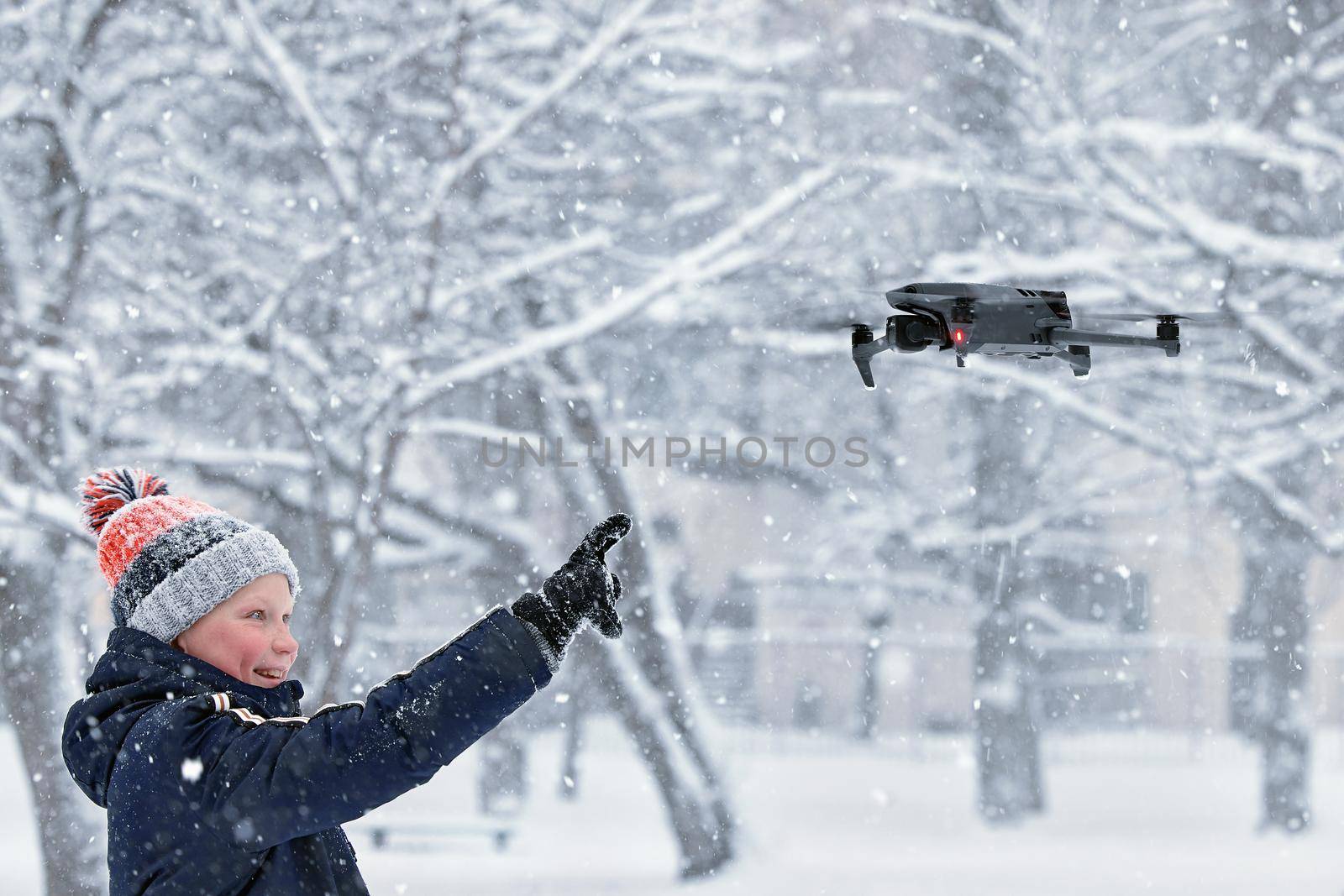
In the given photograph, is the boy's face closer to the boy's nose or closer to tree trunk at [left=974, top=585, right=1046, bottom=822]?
the boy's nose

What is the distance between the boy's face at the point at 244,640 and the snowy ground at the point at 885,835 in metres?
6.61

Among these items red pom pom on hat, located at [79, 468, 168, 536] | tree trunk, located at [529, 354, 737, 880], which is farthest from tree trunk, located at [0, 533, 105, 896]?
red pom pom on hat, located at [79, 468, 168, 536]

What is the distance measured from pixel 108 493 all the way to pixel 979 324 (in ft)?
6.35

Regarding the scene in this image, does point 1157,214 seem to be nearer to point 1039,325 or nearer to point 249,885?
point 1039,325

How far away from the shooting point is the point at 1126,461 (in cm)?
1414

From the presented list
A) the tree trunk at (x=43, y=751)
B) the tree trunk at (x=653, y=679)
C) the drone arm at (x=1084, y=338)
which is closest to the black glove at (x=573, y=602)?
the drone arm at (x=1084, y=338)

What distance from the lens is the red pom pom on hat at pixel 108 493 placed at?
83.3 inches

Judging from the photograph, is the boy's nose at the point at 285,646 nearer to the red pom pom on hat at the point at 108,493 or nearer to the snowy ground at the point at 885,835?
the red pom pom on hat at the point at 108,493

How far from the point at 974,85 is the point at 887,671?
12557 mm

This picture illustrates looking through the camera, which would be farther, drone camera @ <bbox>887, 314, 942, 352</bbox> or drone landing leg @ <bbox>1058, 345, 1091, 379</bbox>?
drone landing leg @ <bbox>1058, 345, 1091, 379</bbox>

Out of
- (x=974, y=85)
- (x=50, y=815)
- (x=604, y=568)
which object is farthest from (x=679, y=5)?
(x=604, y=568)

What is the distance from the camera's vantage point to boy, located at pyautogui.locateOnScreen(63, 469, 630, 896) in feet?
5.21

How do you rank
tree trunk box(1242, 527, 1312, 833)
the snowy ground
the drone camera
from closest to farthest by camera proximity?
1. the drone camera
2. the snowy ground
3. tree trunk box(1242, 527, 1312, 833)

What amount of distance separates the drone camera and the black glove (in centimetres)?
156
